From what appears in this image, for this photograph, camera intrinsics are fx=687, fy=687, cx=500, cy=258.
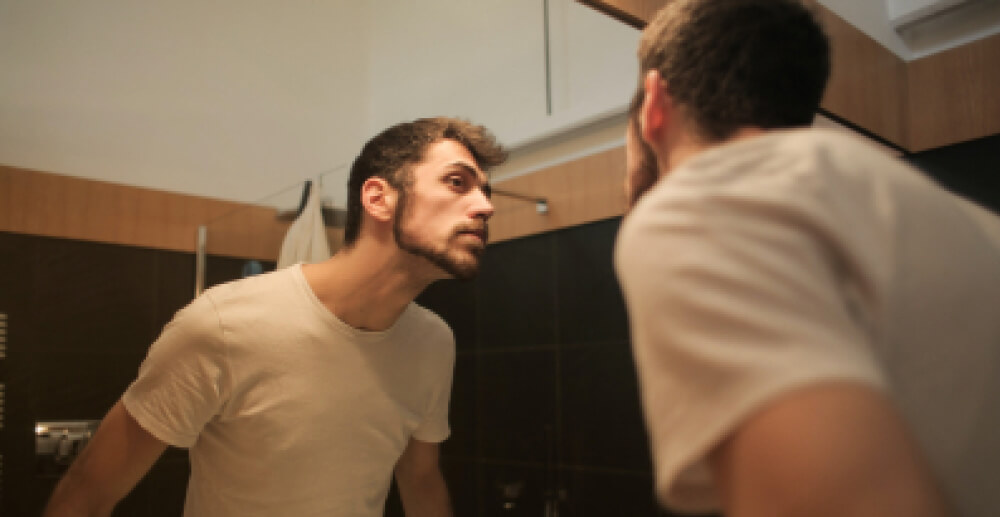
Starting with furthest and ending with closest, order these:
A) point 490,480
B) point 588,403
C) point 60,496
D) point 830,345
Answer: point 490,480 → point 588,403 → point 60,496 → point 830,345

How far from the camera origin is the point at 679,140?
50cm

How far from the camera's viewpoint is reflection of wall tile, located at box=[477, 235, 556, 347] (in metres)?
Answer: 1.61

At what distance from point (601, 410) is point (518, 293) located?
346mm

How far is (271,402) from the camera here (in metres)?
1.07

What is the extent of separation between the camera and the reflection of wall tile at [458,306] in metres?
1.51

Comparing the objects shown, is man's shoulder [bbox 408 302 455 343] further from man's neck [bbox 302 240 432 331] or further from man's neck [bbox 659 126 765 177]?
man's neck [bbox 659 126 765 177]

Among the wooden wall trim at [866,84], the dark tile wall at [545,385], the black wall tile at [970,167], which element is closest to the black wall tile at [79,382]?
the dark tile wall at [545,385]

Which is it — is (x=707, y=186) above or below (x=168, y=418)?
above

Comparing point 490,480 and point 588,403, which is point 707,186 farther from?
point 490,480

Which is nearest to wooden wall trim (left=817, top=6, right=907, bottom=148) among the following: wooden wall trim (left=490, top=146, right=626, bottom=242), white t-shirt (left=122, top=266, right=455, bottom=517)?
wooden wall trim (left=490, top=146, right=626, bottom=242)

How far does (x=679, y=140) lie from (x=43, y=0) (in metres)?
1.23

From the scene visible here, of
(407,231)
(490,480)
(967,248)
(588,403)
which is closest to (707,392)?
(967,248)

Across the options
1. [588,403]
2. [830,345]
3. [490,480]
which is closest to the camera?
[830,345]

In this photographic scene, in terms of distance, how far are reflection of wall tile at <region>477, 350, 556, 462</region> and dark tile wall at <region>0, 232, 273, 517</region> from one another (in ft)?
2.31
